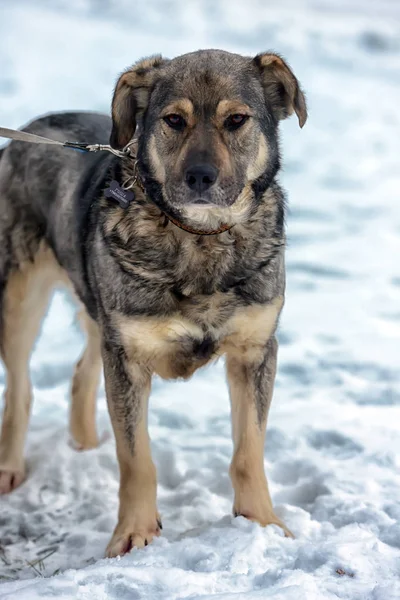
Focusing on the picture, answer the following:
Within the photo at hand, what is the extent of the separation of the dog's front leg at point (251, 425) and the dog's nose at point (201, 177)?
89 cm

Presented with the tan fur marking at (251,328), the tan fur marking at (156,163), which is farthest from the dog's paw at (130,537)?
the tan fur marking at (156,163)

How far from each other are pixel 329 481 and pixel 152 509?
2.85 ft

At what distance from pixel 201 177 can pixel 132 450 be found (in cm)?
125

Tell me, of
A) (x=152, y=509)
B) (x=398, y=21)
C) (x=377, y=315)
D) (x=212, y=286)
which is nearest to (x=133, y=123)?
(x=212, y=286)

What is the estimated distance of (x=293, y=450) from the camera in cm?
465

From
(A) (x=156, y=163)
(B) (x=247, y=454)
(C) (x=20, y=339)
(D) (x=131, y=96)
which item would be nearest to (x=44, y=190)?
(C) (x=20, y=339)

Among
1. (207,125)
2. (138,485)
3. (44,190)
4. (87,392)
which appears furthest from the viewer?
(87,392)

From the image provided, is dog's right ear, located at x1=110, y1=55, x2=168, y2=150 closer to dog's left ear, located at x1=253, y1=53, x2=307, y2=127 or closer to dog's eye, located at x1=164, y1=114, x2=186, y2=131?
dog's eye, located at x1=164, y1=114, x2=186, y2=131

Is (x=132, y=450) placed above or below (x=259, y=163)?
below

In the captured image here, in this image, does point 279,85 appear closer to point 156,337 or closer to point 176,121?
point 176,121

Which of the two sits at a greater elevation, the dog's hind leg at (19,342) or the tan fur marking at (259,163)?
the tan fur marking at (259,163)

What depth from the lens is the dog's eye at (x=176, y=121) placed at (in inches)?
135

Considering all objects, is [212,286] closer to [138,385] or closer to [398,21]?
[138,385]

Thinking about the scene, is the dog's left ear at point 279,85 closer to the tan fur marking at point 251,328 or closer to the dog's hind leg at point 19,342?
the tan fur marking at point 251,328
